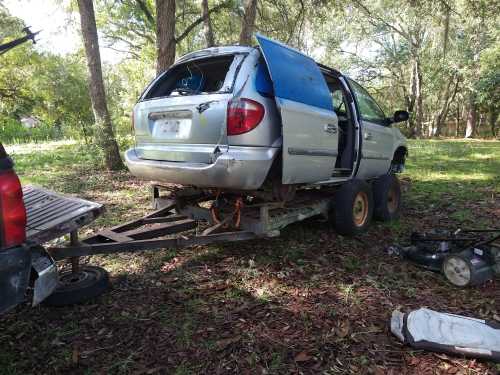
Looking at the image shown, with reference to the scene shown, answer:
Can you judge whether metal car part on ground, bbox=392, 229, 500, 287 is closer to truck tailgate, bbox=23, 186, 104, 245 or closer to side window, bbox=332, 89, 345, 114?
side window, bbox=332, 89, 345, 114

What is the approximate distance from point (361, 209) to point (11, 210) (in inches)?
157

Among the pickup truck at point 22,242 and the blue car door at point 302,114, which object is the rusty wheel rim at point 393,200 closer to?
the blue car door at point 302,114

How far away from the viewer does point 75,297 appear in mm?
3037

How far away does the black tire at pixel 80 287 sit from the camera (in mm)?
3010

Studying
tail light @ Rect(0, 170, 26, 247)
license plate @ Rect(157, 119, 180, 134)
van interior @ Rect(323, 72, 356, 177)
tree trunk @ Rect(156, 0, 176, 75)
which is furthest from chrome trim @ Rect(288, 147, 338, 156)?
tree trunk @ Rect(156, 0, 176, 75)

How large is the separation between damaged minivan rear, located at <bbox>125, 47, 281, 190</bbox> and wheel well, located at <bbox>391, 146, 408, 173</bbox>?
3686 millimetres

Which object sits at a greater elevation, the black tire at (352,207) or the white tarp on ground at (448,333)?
the black tire at (352,207)

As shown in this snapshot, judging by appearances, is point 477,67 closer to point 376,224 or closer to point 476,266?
point 376,224

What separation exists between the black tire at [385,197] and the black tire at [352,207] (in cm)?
42

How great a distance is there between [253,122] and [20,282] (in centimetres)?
207

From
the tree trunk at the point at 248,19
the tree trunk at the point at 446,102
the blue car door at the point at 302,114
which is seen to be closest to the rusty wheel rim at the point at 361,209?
the blue car door at the point at 302,114

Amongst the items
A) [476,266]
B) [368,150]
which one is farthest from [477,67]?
[476,266]

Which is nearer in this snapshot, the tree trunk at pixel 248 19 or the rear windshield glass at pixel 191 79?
the rear windshield glass at pixel 191 79

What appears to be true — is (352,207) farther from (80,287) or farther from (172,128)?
(80,287)
